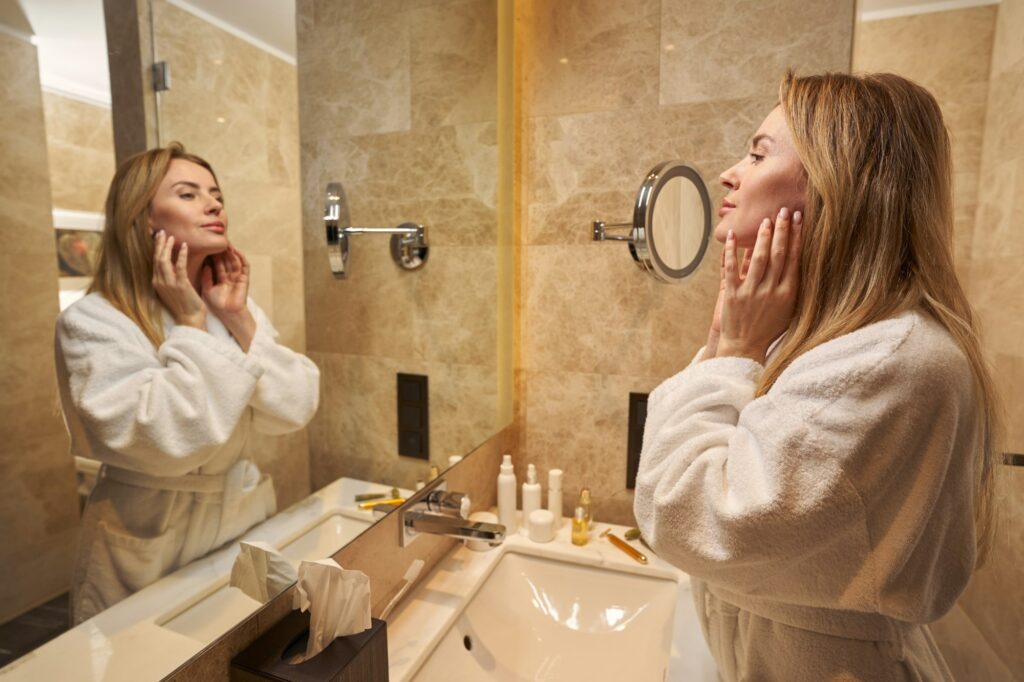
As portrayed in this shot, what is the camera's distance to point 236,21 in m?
0.66

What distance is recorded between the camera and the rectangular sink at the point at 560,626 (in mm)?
1036

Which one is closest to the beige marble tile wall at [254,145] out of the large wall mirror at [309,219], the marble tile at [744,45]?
the large wall mirror at [309,219]

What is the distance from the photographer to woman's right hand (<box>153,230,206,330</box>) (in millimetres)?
582

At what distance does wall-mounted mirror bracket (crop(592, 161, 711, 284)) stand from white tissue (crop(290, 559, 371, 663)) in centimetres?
72

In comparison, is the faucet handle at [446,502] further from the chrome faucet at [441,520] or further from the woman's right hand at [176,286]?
the woman's right hand at [176,286]

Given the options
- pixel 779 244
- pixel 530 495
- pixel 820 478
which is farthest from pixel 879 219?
pixel 530 495

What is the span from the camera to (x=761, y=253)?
76cm

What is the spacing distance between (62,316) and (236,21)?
15.9 inches

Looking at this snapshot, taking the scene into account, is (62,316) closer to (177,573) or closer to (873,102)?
(177,573)

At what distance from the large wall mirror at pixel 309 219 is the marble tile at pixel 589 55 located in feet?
0.41

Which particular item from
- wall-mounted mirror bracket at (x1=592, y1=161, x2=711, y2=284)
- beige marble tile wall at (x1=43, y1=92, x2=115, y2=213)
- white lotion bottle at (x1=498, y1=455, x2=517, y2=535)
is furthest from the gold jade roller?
beige marble tile wall at (x1=43, y1=92, x2=115, y2=213)

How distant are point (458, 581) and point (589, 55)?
47.7 inches

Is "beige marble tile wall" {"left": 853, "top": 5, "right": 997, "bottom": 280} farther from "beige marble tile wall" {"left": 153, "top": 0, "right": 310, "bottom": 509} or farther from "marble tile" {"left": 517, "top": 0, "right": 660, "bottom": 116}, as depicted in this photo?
"beige marble tile wall" {"left": 153, "top": 0, "right": 310, "bottom": 509}

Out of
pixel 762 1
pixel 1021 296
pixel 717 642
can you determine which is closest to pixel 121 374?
pixel 717 642
